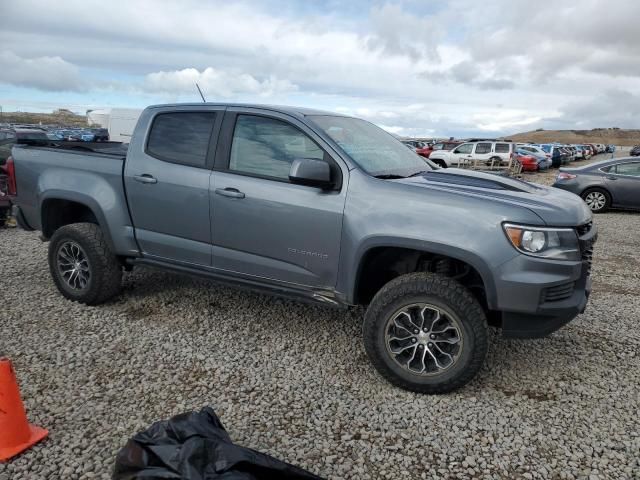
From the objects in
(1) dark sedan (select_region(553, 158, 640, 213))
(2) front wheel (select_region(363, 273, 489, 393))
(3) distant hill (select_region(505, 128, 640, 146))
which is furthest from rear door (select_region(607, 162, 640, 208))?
(3) distant hill (select_region(505, 128, 640, 146))

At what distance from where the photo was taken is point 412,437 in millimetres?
2902

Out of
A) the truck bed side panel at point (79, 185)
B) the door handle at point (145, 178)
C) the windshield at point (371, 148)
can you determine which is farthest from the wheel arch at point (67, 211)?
the windshield at point (371, 148)

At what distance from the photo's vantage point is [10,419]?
2.63 metres

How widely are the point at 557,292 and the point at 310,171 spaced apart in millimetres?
1739

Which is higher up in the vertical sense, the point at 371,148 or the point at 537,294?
the point at 371,148

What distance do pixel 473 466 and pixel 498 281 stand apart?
41.8 inches

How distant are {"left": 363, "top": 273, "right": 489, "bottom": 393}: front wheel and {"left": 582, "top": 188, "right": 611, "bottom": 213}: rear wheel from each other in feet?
35.0

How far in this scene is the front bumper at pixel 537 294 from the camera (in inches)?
117

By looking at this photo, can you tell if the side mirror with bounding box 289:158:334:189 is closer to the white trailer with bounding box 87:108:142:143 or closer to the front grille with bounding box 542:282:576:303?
the front grille with bounding box 542:282:576:303

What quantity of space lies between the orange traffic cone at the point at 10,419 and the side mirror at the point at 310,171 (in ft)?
6.46

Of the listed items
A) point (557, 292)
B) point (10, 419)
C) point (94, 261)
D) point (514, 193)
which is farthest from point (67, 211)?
point (557, 292)

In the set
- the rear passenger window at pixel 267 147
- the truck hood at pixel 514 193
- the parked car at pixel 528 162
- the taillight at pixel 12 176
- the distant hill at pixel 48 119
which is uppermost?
the rear passenger window at pixel 267 147

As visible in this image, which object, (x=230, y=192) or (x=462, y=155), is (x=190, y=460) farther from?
(x=462, y=155)

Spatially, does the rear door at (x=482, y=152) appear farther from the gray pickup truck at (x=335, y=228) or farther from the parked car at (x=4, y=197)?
the gray pickup truck at (x=335, y=228)
